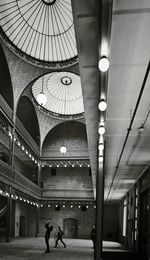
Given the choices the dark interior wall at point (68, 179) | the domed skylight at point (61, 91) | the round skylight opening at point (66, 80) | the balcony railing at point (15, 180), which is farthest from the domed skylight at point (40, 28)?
the dark interior wall at point (68, 179)

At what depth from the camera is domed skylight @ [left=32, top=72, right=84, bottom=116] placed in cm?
3328

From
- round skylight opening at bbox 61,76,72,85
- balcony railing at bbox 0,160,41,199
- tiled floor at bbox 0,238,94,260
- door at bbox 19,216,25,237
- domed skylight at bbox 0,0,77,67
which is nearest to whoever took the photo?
tiled floor at bbox 0,238,94,260

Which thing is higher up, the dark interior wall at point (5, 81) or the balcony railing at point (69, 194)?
the dark interior wall at point (5, 81)

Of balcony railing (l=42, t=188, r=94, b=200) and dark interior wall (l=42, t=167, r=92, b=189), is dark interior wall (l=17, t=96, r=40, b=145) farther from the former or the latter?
balcony railing (l=42, t=188, r=94, b=200)

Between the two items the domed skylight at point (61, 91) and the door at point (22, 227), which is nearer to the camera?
the domed skylight at point (61, 91)

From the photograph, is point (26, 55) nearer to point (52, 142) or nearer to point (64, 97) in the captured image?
point (64, 97)

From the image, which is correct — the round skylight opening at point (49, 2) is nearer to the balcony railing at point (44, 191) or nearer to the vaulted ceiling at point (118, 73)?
the vaulted ceiling at point (118, 73)

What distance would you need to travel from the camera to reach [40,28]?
977 inches

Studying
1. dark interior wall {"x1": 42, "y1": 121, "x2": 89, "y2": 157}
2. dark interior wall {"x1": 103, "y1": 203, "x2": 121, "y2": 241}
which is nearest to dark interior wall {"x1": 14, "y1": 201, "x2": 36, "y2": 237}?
dark interior wall {"x1": 42, "y1": 121, "x2": 89, "y2": 157}

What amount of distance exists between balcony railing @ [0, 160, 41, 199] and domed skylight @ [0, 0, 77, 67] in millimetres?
9156

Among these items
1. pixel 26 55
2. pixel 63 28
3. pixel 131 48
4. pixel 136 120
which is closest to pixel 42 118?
pixel 26 55

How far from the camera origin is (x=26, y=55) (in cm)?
2823

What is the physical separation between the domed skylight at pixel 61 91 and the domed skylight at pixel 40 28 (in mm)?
3786

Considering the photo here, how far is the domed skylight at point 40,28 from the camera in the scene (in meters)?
22.6
